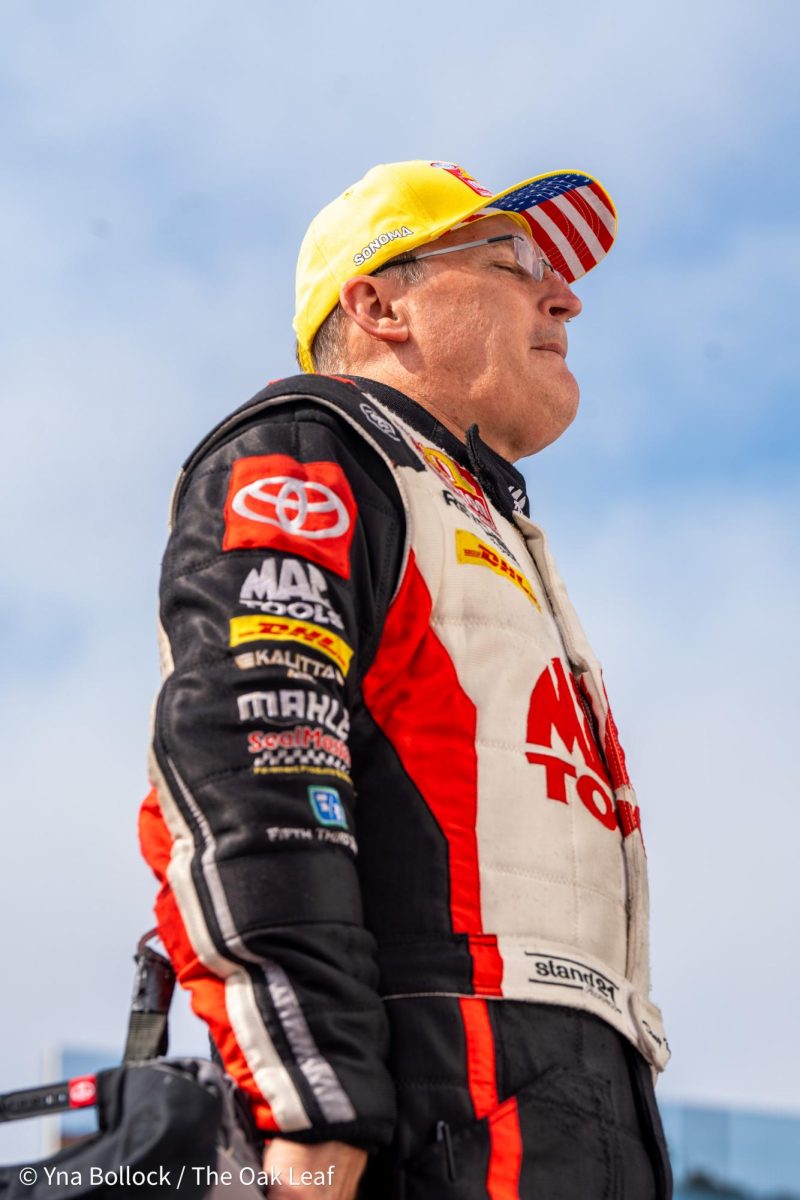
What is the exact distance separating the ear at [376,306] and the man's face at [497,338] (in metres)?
0.03

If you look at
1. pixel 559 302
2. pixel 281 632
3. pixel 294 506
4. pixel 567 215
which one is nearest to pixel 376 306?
pixel 559 302

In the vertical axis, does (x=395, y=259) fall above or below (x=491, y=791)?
above

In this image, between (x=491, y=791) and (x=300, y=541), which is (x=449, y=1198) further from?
(x=300, y=541)

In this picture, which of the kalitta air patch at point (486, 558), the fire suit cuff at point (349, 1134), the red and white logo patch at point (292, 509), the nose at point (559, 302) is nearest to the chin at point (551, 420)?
the nose at point (559, 302)

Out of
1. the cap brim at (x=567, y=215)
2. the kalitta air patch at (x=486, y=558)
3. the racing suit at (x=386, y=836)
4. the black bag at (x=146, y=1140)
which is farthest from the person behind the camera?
the cap brim at (x=567, y=215)

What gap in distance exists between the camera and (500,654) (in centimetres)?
259

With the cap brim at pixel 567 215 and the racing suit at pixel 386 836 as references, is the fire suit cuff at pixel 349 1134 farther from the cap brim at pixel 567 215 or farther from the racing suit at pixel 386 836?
the cap brim at pixel 567 215

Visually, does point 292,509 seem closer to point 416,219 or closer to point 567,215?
point 416,219

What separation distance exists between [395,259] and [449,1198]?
7.49ft

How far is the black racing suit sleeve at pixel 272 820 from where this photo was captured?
199 centimetres

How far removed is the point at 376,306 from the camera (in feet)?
12.0

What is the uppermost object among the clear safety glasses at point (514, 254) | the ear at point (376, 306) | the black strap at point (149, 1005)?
the clear safety glasses at point (514, 254)

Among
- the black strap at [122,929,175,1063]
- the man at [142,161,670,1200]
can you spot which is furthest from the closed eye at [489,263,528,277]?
the black strap at [122,929,175,1063]

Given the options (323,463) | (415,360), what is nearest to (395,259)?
(415,360)
